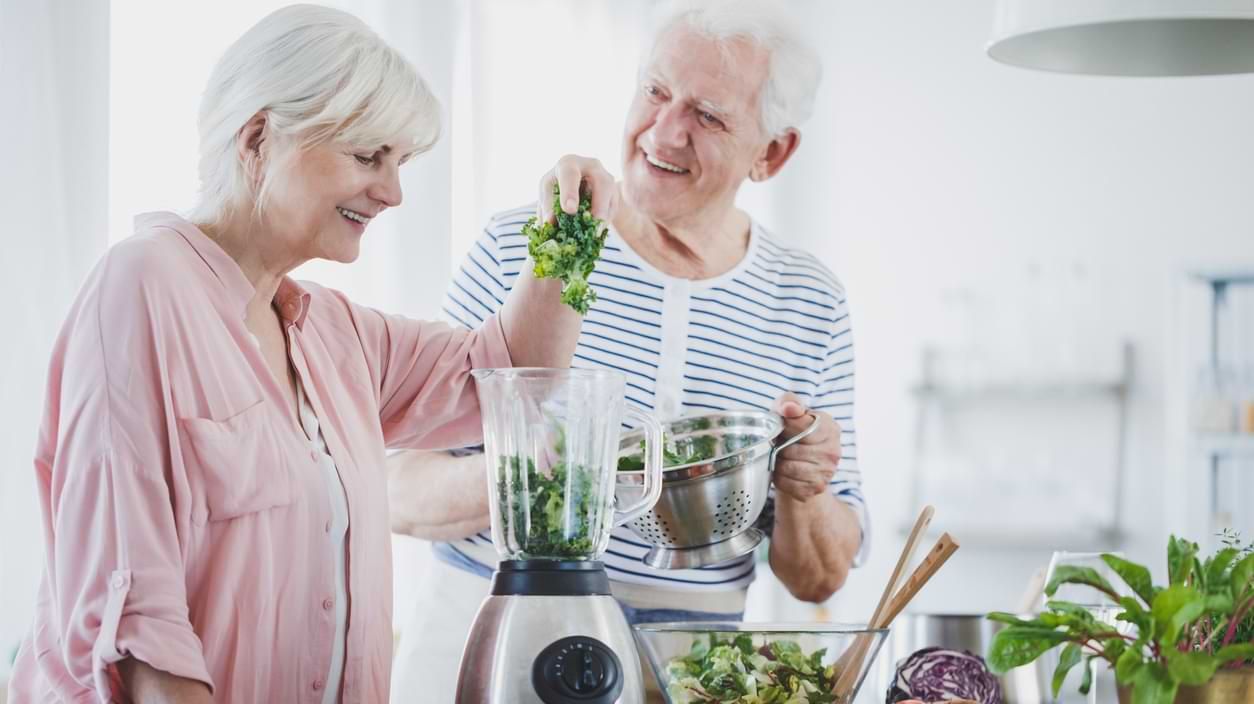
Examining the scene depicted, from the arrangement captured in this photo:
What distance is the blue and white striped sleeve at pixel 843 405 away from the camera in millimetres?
1882

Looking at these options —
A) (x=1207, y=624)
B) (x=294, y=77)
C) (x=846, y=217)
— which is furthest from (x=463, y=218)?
(x=846, y=217)

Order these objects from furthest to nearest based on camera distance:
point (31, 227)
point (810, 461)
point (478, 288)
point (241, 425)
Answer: point (478, 288) → point (31, 227) → point (810, 461) → point (241, 425)

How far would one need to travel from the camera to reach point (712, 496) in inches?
53.8

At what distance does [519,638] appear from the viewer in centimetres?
104

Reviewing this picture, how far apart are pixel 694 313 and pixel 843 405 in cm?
→ 28

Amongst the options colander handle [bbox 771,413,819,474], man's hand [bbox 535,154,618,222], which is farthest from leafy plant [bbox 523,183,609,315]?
colander handle [bbox 771,413,819,474]

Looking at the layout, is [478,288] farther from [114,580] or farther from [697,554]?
[114,580]

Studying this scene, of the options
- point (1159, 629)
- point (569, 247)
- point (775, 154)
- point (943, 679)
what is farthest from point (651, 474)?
point (775, 154)

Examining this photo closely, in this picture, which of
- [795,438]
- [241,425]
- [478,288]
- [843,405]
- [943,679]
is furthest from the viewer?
[843,405]

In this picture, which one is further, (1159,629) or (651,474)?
(651,474)

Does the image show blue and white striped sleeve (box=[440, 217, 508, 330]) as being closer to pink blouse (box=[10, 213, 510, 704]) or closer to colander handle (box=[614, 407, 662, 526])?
pink blouse (box=[10, 213, 510, 704])

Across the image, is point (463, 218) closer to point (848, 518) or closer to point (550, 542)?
point (848, 518)

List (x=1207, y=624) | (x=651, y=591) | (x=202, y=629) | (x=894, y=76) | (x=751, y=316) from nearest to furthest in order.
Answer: (x=1207, y=624)
(x=202, y=629)
(x=651, y=591)
(x=751, y=316)
(x=894, y=76)

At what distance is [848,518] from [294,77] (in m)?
1.01
